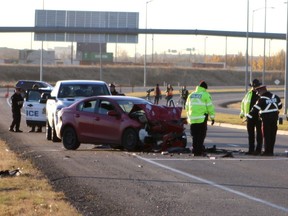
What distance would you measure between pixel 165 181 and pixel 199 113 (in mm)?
5270

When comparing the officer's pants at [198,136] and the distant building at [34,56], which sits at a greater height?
the distant building at [34,56]

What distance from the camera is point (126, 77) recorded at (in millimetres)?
137500

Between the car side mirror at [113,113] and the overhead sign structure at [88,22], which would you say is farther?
the overhead sign structure at [88,22]

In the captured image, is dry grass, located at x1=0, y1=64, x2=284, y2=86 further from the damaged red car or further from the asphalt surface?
the asphalt surface

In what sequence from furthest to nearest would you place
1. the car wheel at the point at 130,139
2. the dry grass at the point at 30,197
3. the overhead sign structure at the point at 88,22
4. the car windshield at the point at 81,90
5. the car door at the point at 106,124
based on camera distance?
the overhead sign structure at the point at 88,22
the car windshield at the point at 81,90
the car door at the point at 106,124
the car wheel at the point at 130,139
the dry grass at the point at 30,197

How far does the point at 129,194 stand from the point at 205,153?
24.5 feet

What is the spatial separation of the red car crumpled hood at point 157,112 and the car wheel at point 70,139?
6.22 ft

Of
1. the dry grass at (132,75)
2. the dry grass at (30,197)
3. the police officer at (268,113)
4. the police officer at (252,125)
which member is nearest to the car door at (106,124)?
the police officer at (252,125)

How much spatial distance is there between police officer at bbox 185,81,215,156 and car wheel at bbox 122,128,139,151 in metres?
1.66

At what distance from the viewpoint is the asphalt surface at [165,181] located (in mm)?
11758

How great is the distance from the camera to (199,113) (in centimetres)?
1973

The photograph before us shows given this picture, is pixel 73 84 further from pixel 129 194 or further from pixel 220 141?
pixel 129 194

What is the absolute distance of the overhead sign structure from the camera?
8325 centimetres

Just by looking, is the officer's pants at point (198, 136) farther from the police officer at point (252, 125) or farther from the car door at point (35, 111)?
the car door at point (35, 111)
